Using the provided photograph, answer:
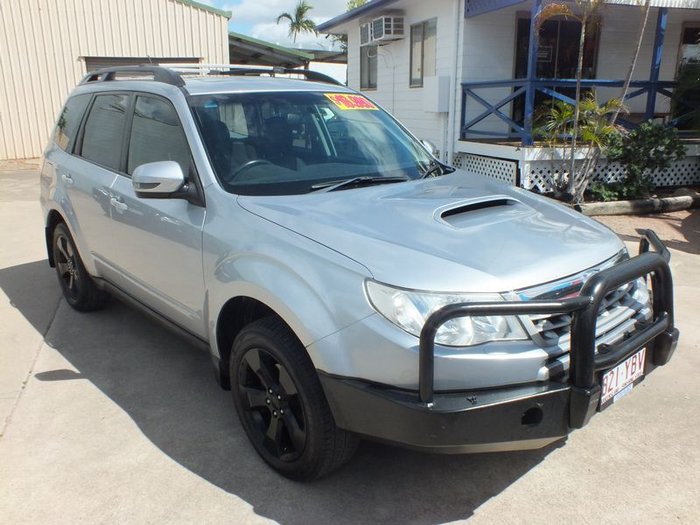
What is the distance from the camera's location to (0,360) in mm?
4242

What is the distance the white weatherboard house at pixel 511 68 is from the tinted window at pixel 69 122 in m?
6.71

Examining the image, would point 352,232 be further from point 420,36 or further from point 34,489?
point 420,36

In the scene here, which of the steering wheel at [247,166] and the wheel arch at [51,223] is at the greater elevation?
the steering wheel at [247,166]

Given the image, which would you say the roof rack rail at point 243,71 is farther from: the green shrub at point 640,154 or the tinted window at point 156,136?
the green shrub at point 640,154

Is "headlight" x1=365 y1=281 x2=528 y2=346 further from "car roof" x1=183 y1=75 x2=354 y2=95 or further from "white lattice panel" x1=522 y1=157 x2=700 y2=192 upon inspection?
"white lattice panel" x1=522 y1=157 x2=700 y2=192

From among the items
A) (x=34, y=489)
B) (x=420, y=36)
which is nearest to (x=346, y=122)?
(x=34, y=489)

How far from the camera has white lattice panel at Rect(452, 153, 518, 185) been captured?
1016 centimetres

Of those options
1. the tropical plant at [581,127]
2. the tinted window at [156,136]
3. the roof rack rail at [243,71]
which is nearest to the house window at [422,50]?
the tropical plant at [581,127]

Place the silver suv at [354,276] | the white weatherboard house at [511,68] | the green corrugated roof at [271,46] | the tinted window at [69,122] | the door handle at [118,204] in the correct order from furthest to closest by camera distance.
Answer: the green corrugated roof at [271,46] < the white weatherboard house at [511,68] < the tinted window at [69,122] < the door handle at [118,204] < the silver suv at [354,276]

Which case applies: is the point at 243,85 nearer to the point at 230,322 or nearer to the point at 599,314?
the point at 230,322

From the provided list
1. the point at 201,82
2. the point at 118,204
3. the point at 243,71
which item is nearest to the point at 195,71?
the point at 243,71

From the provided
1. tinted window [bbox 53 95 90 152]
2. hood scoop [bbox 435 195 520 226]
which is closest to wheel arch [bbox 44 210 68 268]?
tinted window [bbox 53 95 90 152]

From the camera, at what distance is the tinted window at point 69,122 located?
4.78 metres

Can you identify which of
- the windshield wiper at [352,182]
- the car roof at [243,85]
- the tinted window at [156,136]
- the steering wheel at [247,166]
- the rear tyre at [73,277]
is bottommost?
the rear tyre at [73,277]
